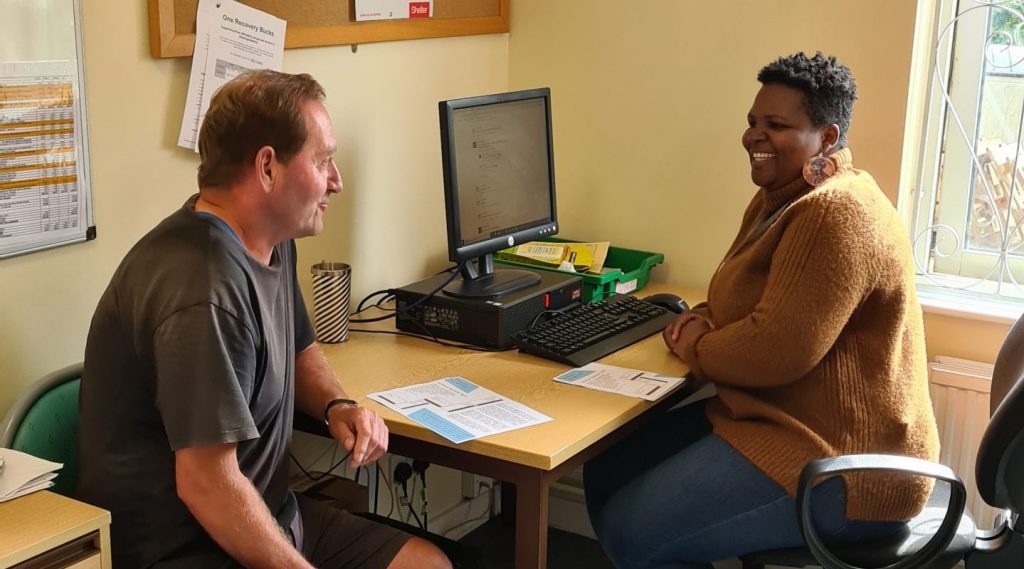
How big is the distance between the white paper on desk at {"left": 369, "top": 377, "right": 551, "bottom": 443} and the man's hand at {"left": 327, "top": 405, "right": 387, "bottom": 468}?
0.25 feet

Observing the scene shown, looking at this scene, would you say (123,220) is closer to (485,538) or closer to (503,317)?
(503,317)

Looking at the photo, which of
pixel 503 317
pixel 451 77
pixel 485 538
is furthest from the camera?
pixel 485 538

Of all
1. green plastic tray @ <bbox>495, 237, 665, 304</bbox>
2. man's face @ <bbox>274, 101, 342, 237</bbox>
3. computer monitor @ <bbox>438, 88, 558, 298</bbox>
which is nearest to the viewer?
man's face @ <bbox>274, 101, 342, 237</bbox>

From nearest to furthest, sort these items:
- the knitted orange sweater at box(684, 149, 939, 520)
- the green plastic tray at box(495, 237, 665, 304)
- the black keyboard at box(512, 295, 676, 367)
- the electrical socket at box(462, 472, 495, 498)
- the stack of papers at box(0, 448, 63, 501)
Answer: the stack of papers at box(0, 448, 63, 501)
the knitted orange sweater at box(684, 149, 939, 520)
the black keyboard at box(512, 295, 676, 367)
the green plastic tray at box(495, 237, 665, 304)
the electrical socket at box(462, 472, 495, 498)

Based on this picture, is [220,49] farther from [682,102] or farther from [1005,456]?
[1005,456]

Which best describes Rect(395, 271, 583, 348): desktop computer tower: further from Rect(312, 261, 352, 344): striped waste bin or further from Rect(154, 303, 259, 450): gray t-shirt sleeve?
Rect(154, 303, 259, 450): gray t-shirt sleeve

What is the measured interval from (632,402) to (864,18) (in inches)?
46.8

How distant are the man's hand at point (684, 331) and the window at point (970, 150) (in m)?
0.76

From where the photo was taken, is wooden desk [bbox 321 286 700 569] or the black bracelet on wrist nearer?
wooden desk [bbox 321 286 700 569]

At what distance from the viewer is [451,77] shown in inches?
114

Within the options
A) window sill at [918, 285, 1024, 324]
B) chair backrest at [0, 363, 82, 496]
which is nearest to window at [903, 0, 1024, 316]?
window sill at [918, 285, 1024, 324]

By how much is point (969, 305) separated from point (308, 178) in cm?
169

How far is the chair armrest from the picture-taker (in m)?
1.87

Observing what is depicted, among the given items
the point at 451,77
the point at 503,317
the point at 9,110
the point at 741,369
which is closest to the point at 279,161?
the point at 9,110
